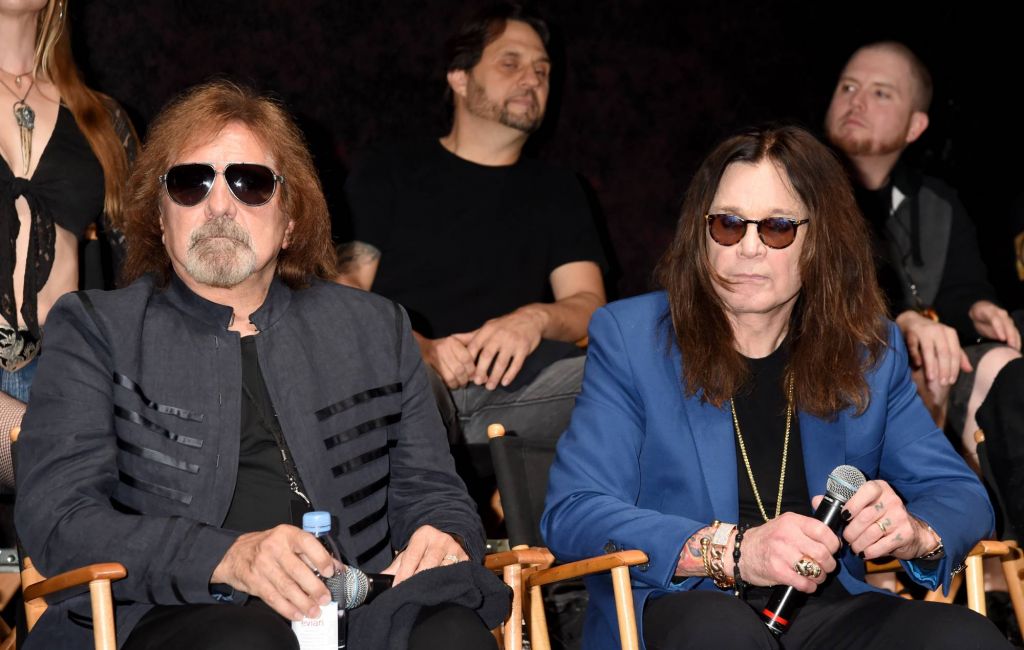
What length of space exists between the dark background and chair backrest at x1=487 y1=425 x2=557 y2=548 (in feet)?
5.52

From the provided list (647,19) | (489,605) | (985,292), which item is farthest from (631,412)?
(647,19)

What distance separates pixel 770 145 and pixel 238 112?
1145 mm

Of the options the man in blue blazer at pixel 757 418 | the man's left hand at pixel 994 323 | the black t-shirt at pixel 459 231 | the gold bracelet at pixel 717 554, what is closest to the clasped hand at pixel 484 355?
the black t-shirt at pixel 459 231

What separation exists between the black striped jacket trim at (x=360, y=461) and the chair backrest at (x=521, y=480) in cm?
31

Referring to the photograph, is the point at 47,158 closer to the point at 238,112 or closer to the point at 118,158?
the point at 118,158

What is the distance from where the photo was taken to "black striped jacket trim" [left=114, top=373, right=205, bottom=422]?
2352 mm

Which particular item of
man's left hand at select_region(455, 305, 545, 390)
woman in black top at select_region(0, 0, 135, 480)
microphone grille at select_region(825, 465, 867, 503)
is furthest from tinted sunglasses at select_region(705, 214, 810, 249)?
woman in black top at select_region(0, 0, 135, 480)

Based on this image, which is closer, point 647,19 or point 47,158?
point 47,158

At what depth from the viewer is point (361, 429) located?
252cm

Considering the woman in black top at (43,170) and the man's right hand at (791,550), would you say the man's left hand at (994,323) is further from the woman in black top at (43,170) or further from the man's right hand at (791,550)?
the woman in black top at (43,170)

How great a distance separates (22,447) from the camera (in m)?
2.30

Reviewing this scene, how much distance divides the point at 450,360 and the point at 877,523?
1.61 m

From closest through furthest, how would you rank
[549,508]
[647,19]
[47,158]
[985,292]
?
[549,508] < [47,158] < [985,292] < [647,19]

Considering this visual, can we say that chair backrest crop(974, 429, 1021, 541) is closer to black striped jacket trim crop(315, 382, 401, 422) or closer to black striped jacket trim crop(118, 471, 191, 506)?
black striped jacket trim crop(315, 382, 401, 422)
